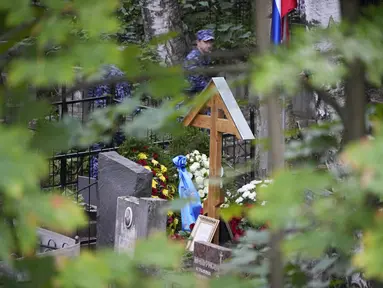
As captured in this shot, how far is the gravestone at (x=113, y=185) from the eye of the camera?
Result: 646 cm

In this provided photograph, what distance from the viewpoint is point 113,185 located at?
265 inches

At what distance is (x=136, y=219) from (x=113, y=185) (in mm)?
957

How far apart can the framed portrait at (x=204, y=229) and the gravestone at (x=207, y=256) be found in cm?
46

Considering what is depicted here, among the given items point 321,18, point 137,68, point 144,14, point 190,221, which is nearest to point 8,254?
point 137,68

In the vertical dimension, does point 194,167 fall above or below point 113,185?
above

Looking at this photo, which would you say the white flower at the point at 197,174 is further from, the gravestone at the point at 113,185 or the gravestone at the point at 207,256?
the gravestone at the point at 207,256

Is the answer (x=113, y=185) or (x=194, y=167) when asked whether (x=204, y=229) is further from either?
(x=194, y=167)

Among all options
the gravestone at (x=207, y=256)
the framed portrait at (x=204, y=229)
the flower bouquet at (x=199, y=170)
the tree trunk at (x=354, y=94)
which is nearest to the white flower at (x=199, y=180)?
the flower bouquet at (x=199, y=170)

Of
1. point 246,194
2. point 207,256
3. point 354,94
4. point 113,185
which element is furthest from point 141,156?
point 354,94

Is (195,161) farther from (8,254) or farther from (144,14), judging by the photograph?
(8,254)

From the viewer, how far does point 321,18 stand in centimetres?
438

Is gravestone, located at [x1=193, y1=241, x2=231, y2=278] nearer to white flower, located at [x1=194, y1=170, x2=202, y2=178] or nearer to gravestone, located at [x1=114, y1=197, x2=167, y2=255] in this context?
gravestone, located at [x1=114, y1=197, x2=167, y2=255]

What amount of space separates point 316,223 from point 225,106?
534 centimetres

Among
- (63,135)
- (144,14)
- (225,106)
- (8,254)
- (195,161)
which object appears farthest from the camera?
(144,14)
